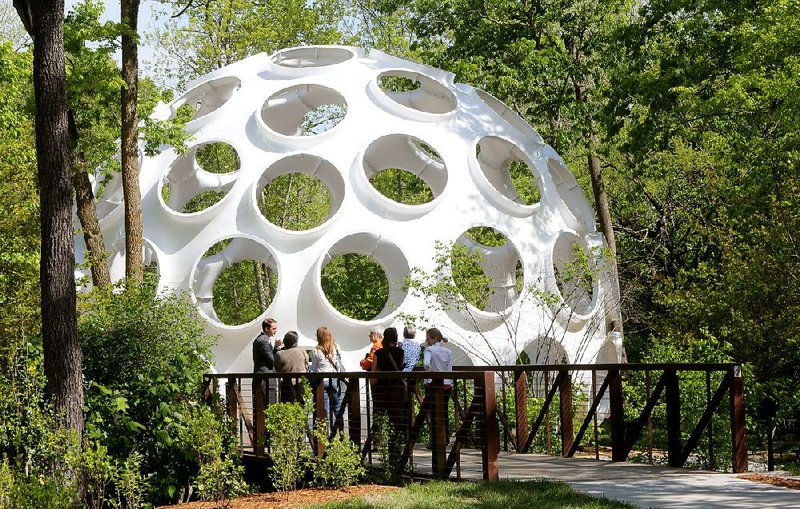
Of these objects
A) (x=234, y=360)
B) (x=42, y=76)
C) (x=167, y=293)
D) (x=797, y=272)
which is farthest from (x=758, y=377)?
(x=42, y=76)

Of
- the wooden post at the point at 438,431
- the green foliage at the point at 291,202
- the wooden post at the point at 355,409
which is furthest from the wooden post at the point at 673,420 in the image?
the green foliage at the point at 291,202

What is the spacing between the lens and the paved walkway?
320 inches

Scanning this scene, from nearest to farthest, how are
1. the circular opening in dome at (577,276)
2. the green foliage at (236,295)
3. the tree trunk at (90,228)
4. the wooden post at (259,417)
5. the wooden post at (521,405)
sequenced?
the wooden post at (259,417) < the wooden post at (521,405) < the tree trunk at (90,228) < the circular opening in dome at (577,276) < the green foliage at (236,295)

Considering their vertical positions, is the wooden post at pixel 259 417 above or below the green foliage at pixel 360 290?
below

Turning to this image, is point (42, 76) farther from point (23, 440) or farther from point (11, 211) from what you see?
point (11, 211)

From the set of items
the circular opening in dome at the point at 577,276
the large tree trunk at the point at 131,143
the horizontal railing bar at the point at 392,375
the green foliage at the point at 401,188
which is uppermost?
the green foliage at the point at 401,188

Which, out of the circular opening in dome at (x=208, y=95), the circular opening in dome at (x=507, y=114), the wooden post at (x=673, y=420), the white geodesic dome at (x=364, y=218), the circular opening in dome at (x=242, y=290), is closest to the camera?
A: the wooden post at (x=673, y=420)

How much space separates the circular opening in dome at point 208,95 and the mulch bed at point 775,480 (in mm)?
14646

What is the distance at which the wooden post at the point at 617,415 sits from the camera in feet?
36.7

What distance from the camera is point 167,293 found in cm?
1925

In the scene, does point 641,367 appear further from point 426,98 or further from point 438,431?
point 426,98

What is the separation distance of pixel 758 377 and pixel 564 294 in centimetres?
500

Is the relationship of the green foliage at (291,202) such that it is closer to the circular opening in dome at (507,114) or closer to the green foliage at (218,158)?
the green foliage at (218,158)

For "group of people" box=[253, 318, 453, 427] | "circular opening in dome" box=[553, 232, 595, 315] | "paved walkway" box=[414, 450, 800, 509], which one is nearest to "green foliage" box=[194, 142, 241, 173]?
"circular opening in dome" box=[553, 232, 595, 315]
